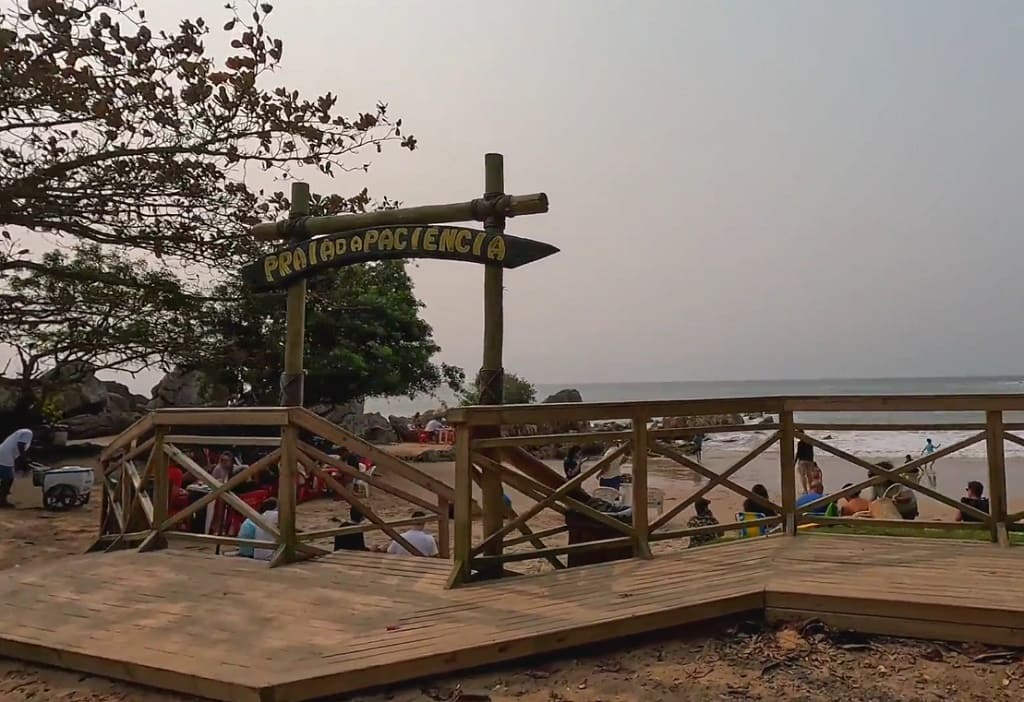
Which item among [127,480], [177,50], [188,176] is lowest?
[127,480]

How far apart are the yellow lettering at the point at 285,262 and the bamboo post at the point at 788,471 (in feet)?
15.1

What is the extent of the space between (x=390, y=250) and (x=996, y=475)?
16.6ft

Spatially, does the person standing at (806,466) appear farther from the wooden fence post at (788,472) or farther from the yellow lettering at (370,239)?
the yellow lettering at (370,239)

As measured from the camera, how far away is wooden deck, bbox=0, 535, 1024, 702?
3668mm

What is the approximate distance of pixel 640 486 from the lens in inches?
213

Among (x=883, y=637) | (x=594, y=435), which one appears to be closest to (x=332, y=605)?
(x=594, y=435)

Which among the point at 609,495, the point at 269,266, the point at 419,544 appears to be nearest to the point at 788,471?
the point at 609,495

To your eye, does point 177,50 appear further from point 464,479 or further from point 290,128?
point 464,479

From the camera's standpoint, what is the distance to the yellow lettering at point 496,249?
19.7ft

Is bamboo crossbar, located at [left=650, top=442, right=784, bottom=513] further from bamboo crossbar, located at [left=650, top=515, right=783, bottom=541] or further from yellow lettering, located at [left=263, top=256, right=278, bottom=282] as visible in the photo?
yellow lettering, located at [left=263, top=256, right=278, bottom=282]

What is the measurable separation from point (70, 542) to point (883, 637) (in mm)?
10015

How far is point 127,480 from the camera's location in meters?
6.88

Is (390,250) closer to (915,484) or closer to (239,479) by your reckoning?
(239,479)

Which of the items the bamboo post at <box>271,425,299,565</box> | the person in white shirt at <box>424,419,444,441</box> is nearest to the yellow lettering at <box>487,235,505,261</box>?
the bamboo post at <box>271,425,299,565</box>
